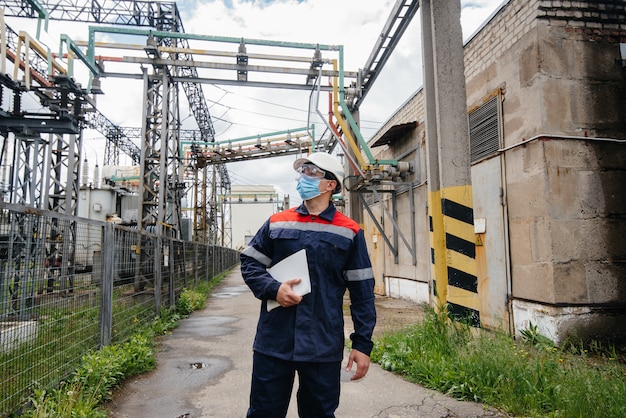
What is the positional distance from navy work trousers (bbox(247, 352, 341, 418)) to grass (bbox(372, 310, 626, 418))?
194cm

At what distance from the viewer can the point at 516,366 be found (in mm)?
3848

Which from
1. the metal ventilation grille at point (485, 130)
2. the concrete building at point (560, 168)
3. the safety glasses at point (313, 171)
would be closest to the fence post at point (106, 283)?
the safety glasses at point (313, 171)

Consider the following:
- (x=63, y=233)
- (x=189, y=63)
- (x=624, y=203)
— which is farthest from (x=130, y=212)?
(x=624, y=203)

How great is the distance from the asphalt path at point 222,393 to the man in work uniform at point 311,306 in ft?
5.03

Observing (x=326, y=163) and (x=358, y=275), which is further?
(x=326, y=163)

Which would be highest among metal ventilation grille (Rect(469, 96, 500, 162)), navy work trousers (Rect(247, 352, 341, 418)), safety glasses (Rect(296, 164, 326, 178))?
metal ventilation grille (Rect(469, 96, 500, 162))

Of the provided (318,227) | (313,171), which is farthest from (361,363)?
(313,171)

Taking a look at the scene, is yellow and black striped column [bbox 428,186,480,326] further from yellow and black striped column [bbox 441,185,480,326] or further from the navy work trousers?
the navy work trousers

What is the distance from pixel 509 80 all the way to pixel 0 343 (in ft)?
22.3

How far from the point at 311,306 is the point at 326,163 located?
900 millimetres

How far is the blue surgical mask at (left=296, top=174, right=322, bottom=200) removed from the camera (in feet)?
8.89

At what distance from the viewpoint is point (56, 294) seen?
3.82 meters

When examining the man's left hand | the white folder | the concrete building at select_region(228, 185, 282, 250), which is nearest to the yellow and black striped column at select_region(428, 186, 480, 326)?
the man's left hand

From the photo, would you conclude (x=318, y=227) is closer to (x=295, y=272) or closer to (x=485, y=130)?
(x=295, y=272)
